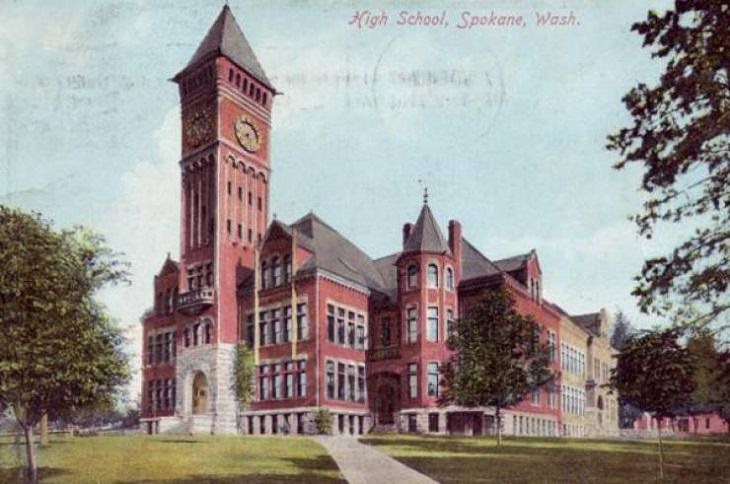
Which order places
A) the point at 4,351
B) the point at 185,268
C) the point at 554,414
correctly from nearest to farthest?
the point at 4,351 → the point at 185,268 → the point at 554,414

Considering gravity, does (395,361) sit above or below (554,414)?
above

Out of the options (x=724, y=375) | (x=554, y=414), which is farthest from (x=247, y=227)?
(x=724, y=375)

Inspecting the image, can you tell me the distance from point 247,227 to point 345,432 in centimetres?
378

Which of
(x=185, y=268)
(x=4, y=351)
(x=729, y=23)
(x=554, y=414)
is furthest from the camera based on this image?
(x=554, y=414)

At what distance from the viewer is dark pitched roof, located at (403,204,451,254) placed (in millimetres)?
11917

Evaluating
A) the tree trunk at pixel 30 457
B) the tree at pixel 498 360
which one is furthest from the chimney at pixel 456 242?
the tree trunk at pixel 30 457

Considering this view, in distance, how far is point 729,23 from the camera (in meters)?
8.68

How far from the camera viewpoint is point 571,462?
1087cm

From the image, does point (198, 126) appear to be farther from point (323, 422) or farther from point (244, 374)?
point (323, 422)

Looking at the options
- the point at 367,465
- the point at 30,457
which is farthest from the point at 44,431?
the point at 367,465

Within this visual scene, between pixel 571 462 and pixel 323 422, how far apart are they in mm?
4328

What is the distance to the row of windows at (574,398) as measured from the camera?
14281mm

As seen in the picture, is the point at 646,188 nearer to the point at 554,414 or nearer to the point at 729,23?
the point at 729,23

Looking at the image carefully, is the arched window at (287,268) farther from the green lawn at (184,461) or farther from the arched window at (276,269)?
the green lawn at (184,461)
